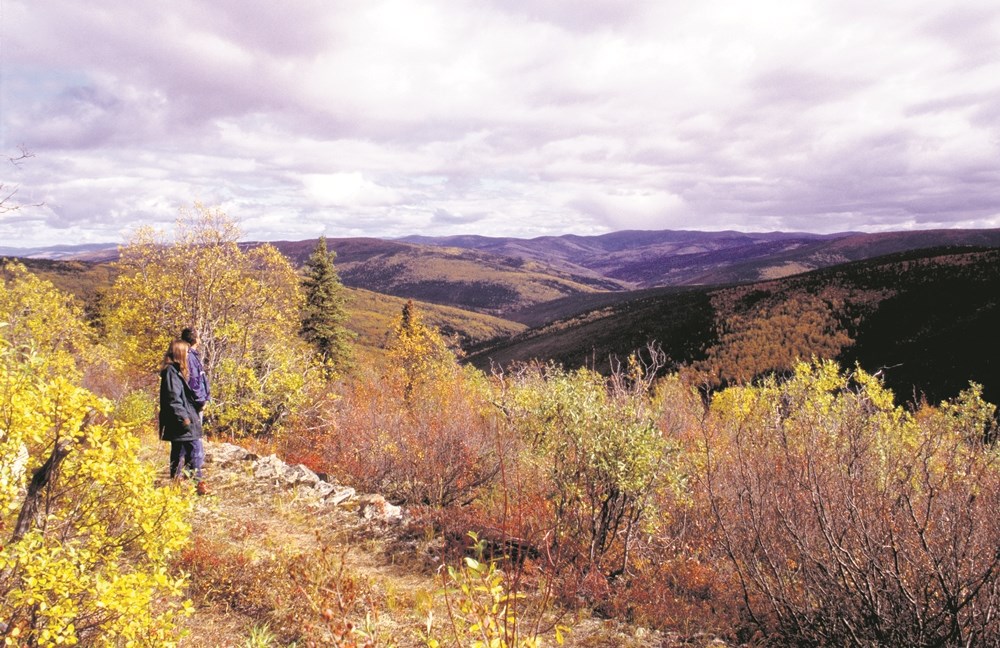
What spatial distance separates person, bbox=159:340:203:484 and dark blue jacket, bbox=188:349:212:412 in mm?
56

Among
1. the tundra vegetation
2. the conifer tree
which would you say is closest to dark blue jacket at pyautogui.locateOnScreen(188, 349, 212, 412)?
the tundra vegetation

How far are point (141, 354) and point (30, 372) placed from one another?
50.0 ft

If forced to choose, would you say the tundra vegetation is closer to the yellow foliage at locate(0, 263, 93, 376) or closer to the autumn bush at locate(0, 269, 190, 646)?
the autumn bush at locate(0, 269, 190, 646)

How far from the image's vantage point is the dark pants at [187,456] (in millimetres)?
7625

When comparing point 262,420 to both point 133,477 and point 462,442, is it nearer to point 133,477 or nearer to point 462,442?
point 462,442

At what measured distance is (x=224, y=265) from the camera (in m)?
15.3

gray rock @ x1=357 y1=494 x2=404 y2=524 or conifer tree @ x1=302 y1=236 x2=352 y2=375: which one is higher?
conifer tree @ x1=302 y1=236 x2=352 y2=375

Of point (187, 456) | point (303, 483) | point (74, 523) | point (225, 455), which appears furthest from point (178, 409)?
point (74, 523)

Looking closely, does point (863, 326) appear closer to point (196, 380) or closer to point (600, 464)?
point (600, 464)

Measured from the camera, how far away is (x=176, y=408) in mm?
7316

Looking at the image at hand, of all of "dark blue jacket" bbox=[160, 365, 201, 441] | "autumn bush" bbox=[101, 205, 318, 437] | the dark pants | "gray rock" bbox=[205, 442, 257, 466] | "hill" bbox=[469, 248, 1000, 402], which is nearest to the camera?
"dark blue jacket" bbox=[160, 365, 201, 441]

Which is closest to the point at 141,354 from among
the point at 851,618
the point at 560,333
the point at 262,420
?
the point at 262,420

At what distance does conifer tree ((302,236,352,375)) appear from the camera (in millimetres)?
30750

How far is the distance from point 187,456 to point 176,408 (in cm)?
117
